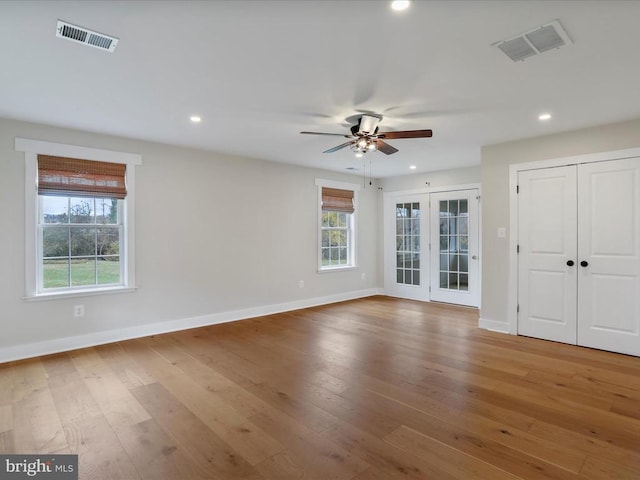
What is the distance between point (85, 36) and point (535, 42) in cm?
285

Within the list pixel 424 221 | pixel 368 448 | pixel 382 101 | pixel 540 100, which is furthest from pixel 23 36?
pixel 424 221

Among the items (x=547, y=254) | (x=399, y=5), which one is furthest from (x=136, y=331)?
(x=547, y=254)

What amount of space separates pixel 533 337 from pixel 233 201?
4544 mm

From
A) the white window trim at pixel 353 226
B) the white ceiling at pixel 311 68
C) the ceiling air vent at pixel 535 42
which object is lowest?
the white window trim at pixel 353 226

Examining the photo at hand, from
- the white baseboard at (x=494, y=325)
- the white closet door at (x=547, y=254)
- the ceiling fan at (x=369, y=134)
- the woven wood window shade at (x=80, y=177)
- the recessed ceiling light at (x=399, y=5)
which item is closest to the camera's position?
the recessed ceiling light at (x=399, y=5)

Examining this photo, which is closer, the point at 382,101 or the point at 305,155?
the point at 382,101

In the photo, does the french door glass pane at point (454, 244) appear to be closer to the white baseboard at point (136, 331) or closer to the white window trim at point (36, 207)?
the white baseboard at point (136, 331)

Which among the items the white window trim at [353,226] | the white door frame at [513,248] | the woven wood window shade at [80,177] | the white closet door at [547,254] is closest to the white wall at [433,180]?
the white window trim at [353,226]

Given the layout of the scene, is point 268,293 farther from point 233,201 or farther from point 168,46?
point 168,46

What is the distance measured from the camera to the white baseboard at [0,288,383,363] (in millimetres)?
3713

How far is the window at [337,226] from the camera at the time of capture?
666cm

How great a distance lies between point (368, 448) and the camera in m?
2.14

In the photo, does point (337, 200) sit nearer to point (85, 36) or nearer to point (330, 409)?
point (330, 409)

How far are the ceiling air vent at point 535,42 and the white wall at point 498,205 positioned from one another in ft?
7.76
